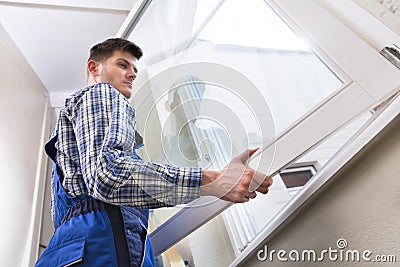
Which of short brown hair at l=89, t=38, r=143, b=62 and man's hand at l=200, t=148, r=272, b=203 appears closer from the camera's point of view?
man's hand at l=200, t=148, r=272, b=203

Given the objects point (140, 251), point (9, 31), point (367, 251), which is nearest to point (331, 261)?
point (367, 251)

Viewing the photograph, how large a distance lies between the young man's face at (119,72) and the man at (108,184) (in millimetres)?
213

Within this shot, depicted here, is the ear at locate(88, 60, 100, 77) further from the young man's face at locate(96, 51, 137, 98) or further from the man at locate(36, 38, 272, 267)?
the man at locate(36, 38, 272, 267)

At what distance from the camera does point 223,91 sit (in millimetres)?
903

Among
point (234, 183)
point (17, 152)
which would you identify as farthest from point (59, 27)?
point (234, 183)

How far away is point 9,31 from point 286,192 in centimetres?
177

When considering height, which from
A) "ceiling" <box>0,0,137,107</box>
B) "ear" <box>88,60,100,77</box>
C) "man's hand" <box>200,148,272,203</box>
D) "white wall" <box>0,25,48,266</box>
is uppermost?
"ceiling" <box>0,0,137,107</box>

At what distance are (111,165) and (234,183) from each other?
0.82ft

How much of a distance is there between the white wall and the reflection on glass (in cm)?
89

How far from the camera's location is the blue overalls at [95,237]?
30.0 inches

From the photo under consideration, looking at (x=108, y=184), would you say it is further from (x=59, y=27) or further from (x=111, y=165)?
(x=59, y=27)

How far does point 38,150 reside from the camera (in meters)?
2.24

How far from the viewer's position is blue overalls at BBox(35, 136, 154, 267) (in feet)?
2.50

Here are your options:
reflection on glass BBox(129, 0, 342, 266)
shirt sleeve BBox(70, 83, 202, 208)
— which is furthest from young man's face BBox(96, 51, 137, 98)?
shirt sleeve BBox(70, 83, 202, 208)
